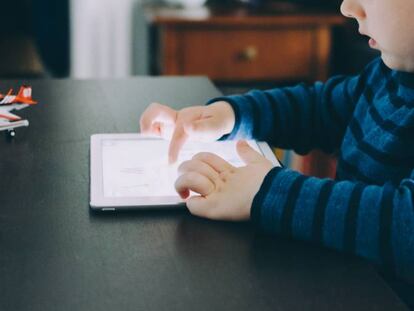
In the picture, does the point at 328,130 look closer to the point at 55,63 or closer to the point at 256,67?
the point at 256,67

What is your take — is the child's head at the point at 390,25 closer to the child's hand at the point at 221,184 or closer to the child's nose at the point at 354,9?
the child's nose at the point at 354,9

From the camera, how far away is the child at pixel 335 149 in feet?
1.87

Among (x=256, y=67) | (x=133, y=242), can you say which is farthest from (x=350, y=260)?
(x=256, y=67)

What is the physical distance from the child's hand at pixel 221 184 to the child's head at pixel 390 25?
0.55 feet

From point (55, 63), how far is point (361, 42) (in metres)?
1.06

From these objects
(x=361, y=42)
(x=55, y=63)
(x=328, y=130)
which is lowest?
(x=55, y=63)

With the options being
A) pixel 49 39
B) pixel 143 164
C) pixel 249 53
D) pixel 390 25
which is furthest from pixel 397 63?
pixel 49 39

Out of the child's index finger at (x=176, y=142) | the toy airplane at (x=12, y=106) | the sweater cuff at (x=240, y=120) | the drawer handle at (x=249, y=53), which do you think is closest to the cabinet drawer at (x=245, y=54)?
the drawer handle at (x=249, y=53)

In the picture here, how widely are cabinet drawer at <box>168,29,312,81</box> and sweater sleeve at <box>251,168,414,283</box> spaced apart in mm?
1552

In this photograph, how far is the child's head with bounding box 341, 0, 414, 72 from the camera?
2.12ft

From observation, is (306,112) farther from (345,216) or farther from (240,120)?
(345,216)

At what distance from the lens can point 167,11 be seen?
84.5 inches

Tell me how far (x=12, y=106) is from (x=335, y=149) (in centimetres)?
44

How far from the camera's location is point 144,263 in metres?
0.52
